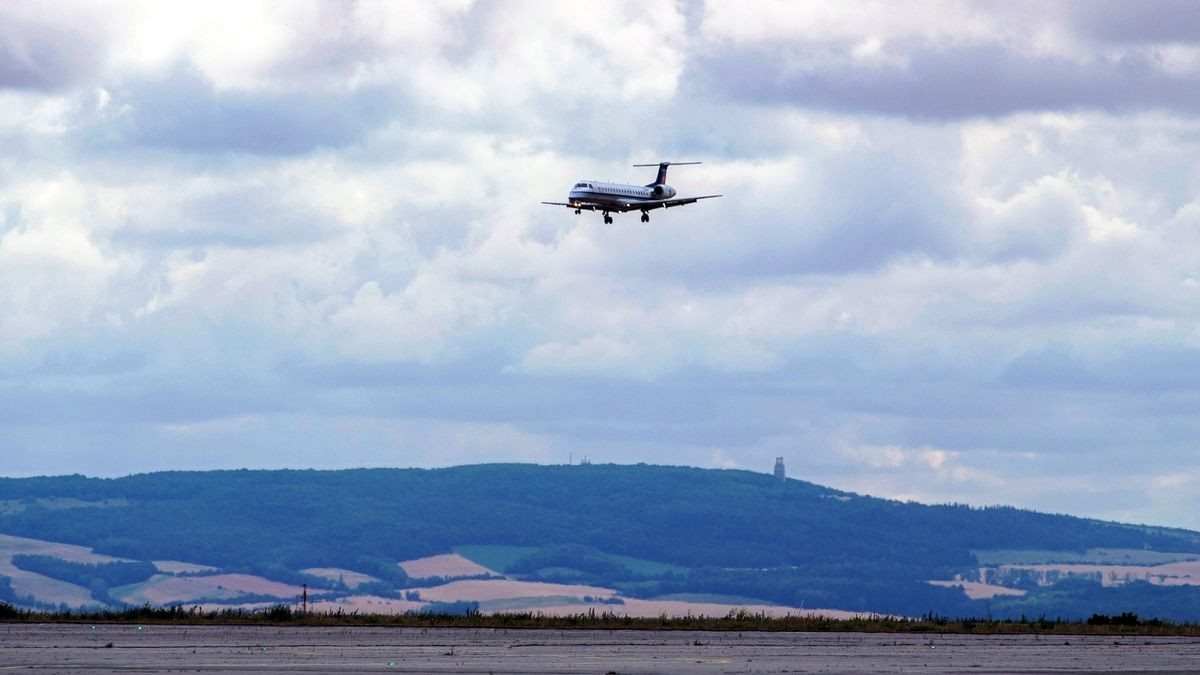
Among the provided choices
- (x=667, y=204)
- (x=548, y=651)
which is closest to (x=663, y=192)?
(x=667, y=204)

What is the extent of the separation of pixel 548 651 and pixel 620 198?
94413 mm

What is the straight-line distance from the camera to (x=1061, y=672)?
61.9 m

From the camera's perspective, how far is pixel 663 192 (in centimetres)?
16738

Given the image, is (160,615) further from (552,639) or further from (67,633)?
(552,639)

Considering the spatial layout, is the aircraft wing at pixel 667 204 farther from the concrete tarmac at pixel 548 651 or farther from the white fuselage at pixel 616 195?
the concrete tarmac at pixel 548 651

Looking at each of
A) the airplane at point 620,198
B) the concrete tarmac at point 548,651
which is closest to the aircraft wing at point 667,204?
the airplane at point 620,198

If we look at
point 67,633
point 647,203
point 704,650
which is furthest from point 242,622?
point 647,203

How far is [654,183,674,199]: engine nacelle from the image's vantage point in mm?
166750

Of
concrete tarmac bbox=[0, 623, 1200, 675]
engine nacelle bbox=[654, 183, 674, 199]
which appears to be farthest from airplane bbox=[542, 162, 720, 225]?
concrete tarmac bbox=[0, 623, 1200, 675]

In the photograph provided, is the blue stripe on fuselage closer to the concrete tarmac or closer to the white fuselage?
the white fuselage

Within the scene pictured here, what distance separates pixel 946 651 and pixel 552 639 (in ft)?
49.6

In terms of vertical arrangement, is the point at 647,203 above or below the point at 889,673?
above

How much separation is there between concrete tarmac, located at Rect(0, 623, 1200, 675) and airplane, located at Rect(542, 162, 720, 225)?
3041 inches

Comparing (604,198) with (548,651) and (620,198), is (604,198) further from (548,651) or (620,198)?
(548,651)
